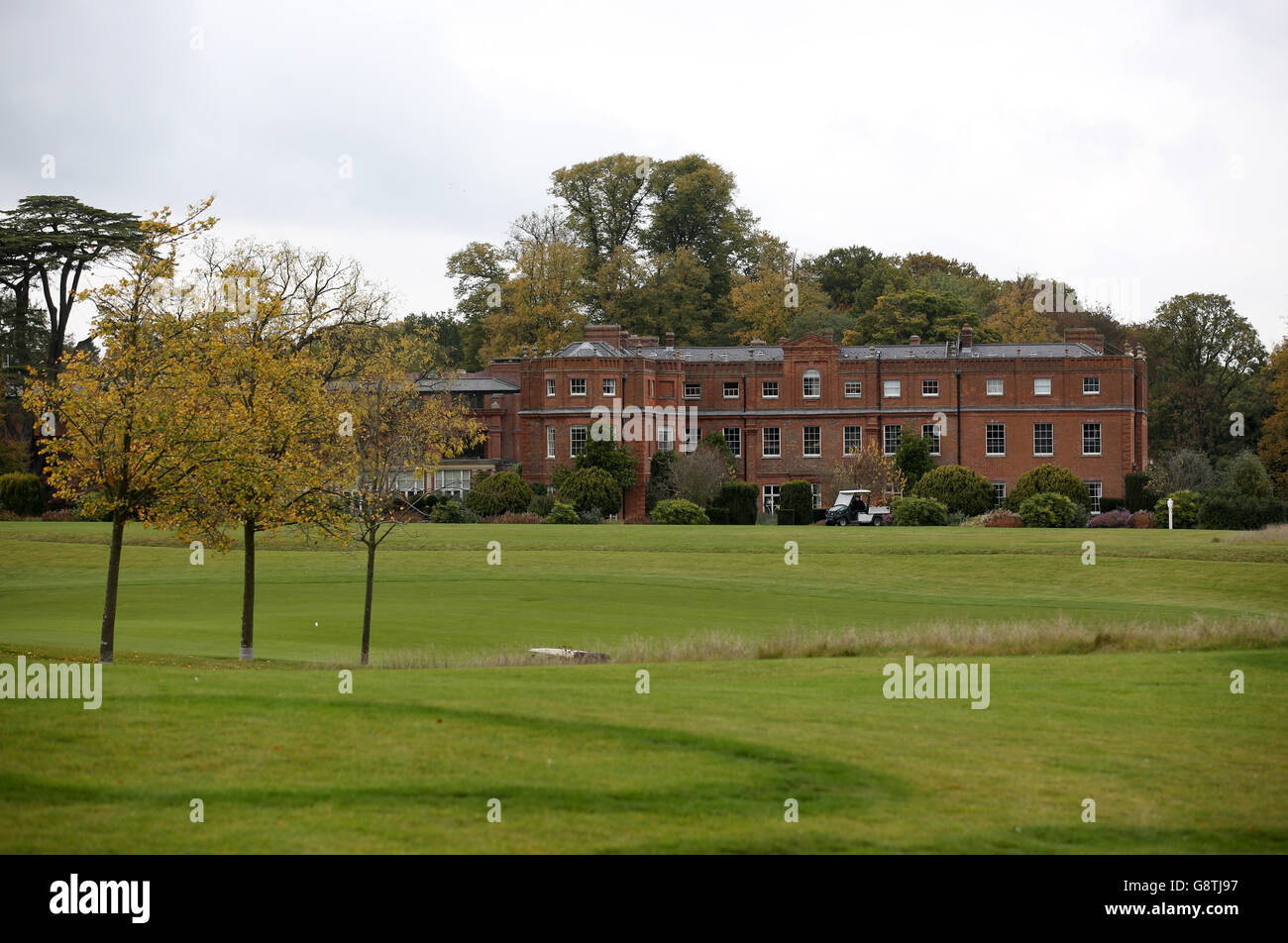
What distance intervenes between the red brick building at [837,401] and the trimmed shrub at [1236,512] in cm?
1608

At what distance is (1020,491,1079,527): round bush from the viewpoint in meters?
54.1

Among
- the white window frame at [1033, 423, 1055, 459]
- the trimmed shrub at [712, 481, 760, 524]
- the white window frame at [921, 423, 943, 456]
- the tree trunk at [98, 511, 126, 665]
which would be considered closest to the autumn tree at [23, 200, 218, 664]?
the tree trunk at [98, 511, 126, 665]

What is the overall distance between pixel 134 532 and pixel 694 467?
27.1 metres

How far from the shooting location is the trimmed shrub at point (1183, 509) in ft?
180

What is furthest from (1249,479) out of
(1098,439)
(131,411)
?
(131,411)

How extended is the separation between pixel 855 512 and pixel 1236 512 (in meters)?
16.7

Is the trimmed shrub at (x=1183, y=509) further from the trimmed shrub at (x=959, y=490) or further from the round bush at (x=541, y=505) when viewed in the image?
the round bush at (x=541, y=505)

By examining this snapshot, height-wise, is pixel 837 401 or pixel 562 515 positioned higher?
pixel 837 401

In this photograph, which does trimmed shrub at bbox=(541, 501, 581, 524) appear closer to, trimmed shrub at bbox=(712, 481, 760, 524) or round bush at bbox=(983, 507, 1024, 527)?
trimmed shrub at bbox=(712, 481, 760, 524)

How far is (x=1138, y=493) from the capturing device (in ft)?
205

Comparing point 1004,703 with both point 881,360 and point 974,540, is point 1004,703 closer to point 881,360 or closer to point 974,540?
point 974,540

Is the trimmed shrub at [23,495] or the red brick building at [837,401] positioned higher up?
the red brick building at [837,401]

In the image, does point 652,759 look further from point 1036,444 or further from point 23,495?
point 1036,444

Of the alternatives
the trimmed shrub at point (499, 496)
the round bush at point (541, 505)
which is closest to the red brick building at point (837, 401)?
the round bush at point (541, 505)
